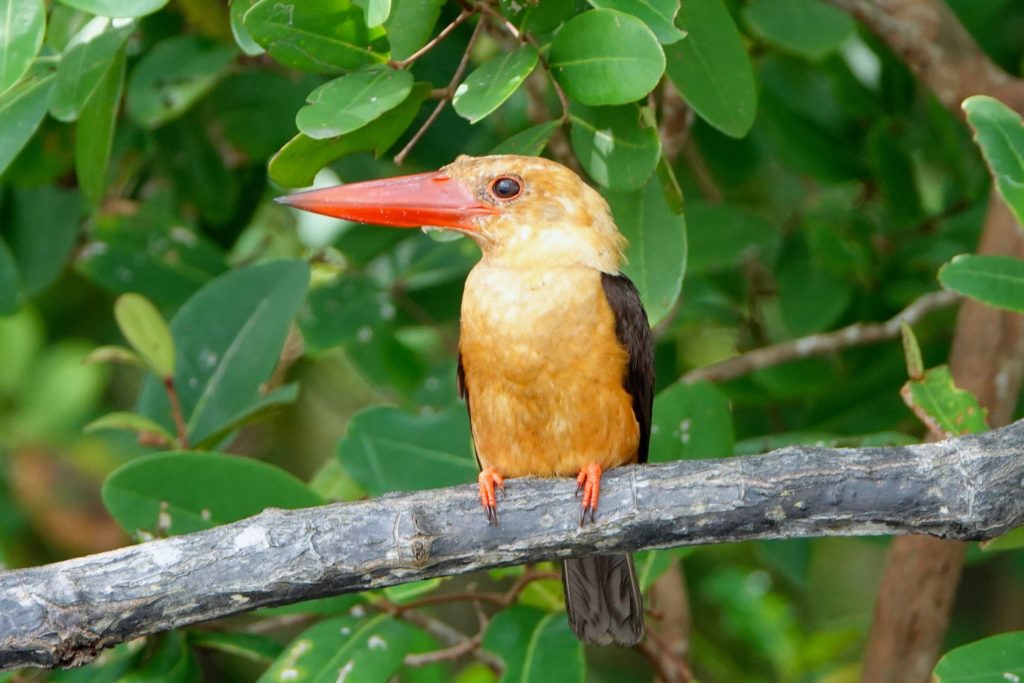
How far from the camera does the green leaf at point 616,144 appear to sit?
278cm

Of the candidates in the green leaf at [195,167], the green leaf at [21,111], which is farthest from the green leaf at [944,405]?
the green leaf at [195,167]

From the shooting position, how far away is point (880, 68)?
450cm

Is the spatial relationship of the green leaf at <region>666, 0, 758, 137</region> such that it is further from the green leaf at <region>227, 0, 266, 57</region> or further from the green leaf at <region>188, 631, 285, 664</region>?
the green leaf at <region>188, 631, 285, 664</region>

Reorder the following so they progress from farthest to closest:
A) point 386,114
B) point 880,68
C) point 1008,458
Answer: point 880,68 → point 386,114 → point 1008,458

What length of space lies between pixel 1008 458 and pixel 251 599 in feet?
4.83

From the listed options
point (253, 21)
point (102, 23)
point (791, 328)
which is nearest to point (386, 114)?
point (253, 21)

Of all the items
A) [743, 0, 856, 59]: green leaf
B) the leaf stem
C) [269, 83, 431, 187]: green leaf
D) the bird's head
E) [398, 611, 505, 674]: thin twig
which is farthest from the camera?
[743, 0, 856, 59]: green leaf

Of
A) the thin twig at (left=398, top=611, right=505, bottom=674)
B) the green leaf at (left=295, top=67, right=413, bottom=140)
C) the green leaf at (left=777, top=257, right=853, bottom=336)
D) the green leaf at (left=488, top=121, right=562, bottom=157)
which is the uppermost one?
the green leaf at (left=295, top=67, right=413, bottom=140)

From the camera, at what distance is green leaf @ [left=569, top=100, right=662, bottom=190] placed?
2.78 m

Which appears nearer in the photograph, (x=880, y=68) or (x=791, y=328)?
(x=791, y=328)

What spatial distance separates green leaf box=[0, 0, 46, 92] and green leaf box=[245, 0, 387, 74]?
39 centimetres

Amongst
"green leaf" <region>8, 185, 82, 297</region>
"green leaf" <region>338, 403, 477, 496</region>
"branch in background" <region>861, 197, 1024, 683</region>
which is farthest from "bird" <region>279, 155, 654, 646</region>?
"green leaf" <region>8, 185, 82, 297</region>

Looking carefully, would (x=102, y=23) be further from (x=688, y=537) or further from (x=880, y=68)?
(x=880, y=68)

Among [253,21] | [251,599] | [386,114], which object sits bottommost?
[251,599]
